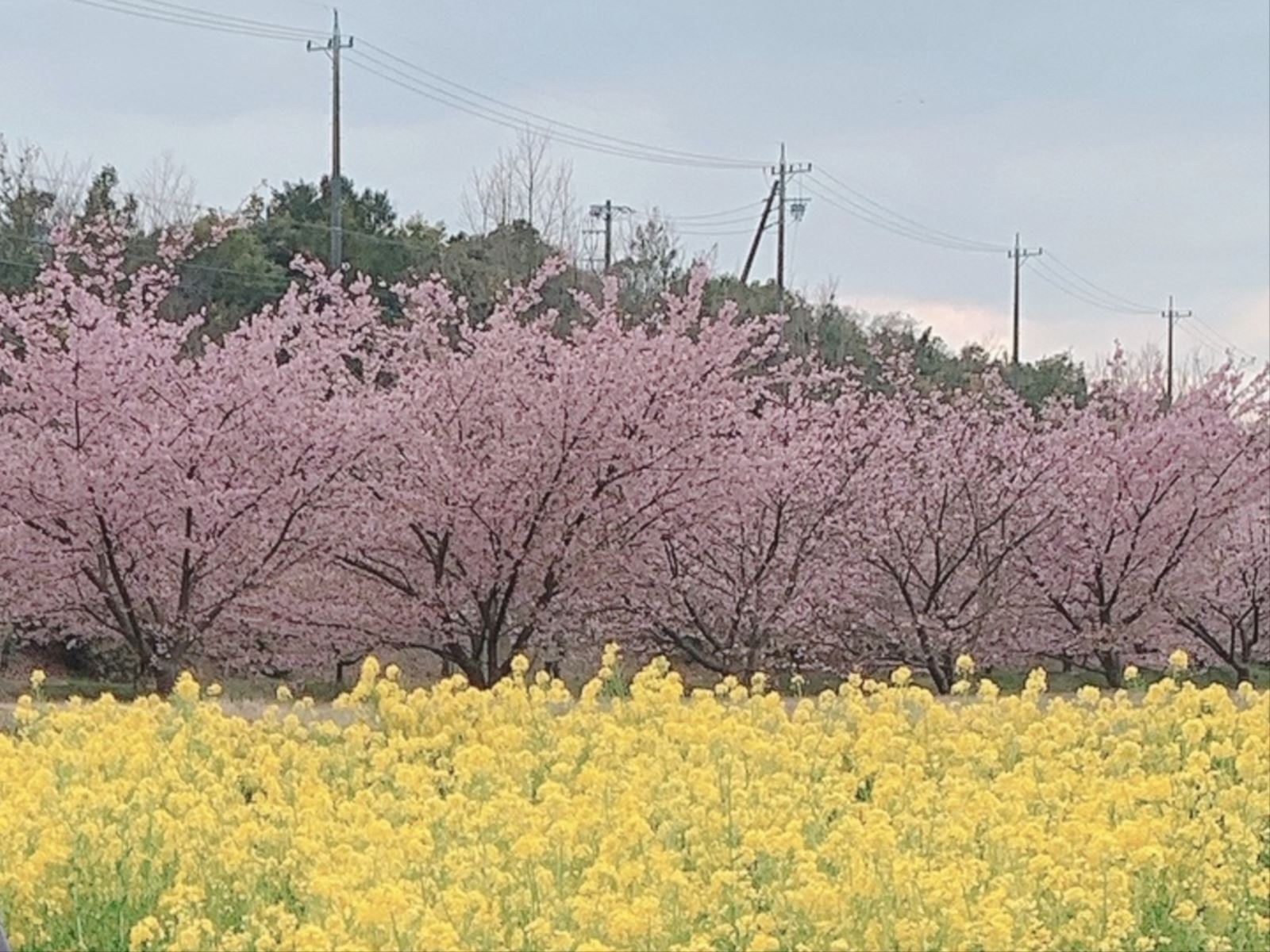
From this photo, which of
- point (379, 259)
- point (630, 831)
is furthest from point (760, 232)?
point (630, 831)

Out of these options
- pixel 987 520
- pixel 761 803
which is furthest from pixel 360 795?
pixel 987 520

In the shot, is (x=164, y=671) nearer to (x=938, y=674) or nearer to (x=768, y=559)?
(x=768, y=559)

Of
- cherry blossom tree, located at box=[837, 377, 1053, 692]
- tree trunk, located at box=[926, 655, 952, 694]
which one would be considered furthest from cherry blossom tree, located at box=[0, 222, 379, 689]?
tree trunk, located at box=[926, 655, 952, 694]

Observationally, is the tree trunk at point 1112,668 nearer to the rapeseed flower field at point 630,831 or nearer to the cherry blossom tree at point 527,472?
the cherry blossom tree at point 527,472

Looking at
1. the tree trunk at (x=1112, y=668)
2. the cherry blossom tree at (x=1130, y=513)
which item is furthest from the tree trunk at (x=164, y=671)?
the tree trunk at (x=1112, y=668)

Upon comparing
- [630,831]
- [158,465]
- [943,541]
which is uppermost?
[158,465]

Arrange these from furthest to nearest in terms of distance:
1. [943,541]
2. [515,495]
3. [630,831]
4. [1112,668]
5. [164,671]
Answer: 1. [1112,668]
2. [943,541]
3. [164,671]
4. [515,495]
5. [630,831]

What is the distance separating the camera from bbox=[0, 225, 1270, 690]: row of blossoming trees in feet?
33.6

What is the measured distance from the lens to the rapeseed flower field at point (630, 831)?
11.9 ft

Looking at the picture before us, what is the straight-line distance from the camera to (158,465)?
10.0 m

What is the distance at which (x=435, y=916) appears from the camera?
3467mm

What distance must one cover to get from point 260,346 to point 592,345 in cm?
204

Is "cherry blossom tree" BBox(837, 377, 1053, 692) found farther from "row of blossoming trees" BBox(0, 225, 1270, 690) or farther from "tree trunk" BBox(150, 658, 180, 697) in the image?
"tree trunk" BBox(150, 658, 180, 697)

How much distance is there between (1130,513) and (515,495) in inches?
221
